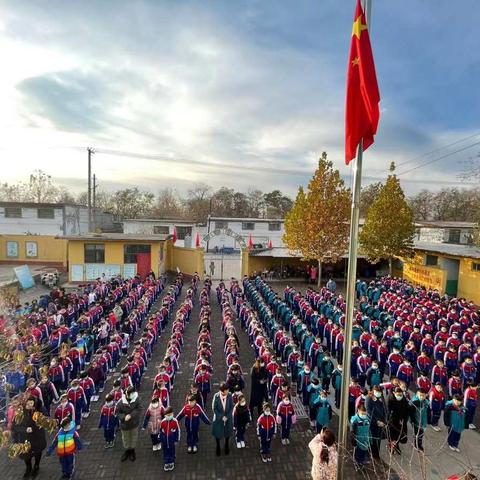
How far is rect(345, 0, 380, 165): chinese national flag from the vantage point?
5.38 m

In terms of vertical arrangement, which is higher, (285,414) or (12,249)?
(12,249)

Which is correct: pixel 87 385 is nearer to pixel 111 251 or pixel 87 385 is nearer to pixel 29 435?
pixel 29 435

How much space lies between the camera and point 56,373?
9797mm

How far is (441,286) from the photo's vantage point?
922 inches

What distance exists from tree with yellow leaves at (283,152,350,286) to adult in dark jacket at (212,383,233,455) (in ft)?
57.0

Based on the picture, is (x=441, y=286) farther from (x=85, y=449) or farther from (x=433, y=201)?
(x=433, y=201)

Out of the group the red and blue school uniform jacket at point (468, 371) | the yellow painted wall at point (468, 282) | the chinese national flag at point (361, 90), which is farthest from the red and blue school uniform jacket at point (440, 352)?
the yellow painted wall at point (468, 282)

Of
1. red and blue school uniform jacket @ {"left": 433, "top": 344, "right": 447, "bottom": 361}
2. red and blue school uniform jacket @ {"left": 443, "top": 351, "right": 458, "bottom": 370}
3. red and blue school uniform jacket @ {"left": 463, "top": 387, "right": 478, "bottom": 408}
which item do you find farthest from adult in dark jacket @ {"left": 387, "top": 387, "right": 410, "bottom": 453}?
red and blue school uniform jacket @ {"left": 433, "top": 344, "right": 447, "bottom": 361}

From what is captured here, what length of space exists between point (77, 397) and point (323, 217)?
749 inches

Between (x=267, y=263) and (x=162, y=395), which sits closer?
(x=162, y=395)

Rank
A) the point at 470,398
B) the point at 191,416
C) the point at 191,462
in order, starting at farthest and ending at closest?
the point at 470,398 < the point at 191,416 < the point at 191,462

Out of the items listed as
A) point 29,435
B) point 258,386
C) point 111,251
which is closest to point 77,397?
point 29,435

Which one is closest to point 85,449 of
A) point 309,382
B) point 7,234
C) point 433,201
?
point 309,382

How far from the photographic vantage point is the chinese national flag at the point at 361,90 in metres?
5.38
